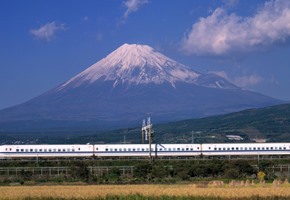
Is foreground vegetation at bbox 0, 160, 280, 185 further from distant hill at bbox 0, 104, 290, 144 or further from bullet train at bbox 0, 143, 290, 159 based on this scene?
distant hill at bbox 0, 104, 290, 144

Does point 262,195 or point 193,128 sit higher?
point 193,128

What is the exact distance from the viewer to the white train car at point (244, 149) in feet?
235

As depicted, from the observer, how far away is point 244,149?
72250 millimetres

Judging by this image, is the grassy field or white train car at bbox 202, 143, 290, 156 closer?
the grassy field

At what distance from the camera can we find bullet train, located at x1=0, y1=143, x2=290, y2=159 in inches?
2778

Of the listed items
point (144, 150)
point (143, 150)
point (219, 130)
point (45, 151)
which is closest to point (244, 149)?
point (144, 150)

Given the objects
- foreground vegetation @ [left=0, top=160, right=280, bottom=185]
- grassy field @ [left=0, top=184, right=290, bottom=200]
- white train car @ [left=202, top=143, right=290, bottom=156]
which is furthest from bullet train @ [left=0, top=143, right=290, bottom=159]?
grassy field @ [left=0, top=184, right=290, bottom=200]

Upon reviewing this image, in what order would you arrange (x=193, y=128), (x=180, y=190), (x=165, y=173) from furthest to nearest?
(x=193, y=128) → (x=165, y=173) → (x=180, y=190)

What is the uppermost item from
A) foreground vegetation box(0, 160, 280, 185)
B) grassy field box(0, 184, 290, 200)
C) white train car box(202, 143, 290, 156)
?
white train car box(202, 143, 290, 156)

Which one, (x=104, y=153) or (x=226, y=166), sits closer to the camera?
(x=226, y=166)

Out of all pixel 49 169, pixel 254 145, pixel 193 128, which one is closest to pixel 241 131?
pixel 193 128

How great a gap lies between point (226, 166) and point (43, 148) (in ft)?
78.4

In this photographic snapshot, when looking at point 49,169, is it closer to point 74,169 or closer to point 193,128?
point 74,169

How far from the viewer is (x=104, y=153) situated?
71188 millimetres
